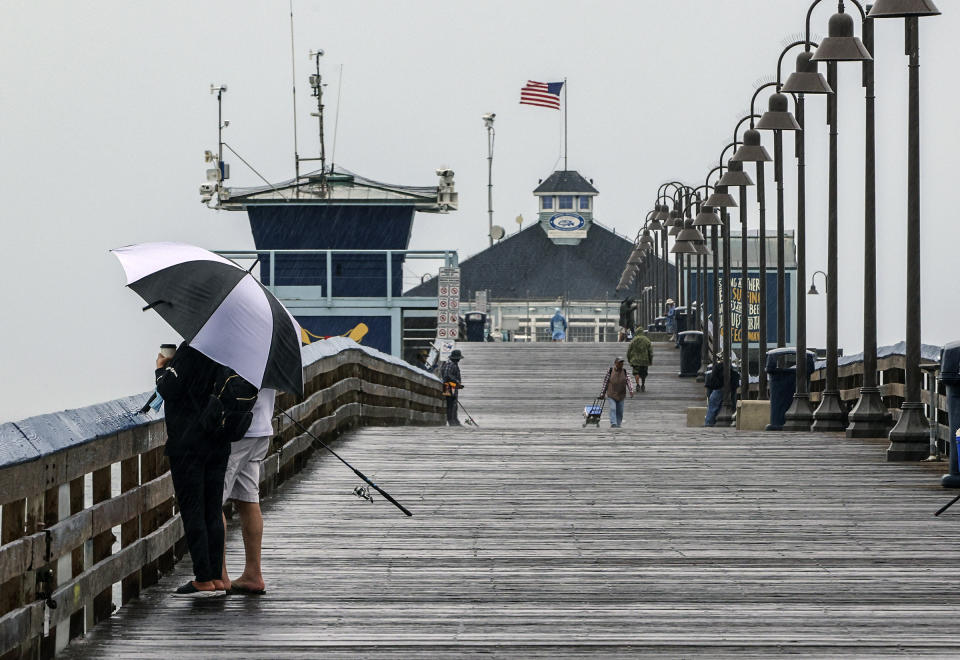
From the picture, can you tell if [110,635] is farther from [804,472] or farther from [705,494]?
[804,472]

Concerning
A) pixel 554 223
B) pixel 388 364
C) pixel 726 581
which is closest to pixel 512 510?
pixel 726 581

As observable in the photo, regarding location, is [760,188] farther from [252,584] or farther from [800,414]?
[252,584]

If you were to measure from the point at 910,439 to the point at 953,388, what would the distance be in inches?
110

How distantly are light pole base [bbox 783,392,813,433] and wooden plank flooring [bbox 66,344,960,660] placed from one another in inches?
211

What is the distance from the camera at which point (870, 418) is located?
721 inches

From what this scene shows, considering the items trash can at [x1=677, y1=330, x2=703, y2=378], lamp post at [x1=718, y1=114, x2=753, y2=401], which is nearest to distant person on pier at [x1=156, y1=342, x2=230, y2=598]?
lamp post at [x1=718, y1=114, x2=753, y2=401]

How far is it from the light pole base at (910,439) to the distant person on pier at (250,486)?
8691 millimetres

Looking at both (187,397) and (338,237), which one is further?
(338,237)

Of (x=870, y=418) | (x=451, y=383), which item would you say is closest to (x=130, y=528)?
(x=870, y=418)

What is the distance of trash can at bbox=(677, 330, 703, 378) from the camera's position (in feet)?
148

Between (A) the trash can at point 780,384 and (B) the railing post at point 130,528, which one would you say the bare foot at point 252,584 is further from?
(A) the trash can at point 780,384

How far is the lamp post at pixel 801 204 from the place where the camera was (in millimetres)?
19281

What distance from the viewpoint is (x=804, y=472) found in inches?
563

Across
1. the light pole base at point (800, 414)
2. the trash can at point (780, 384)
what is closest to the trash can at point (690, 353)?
the trash can at point (780, 384)
